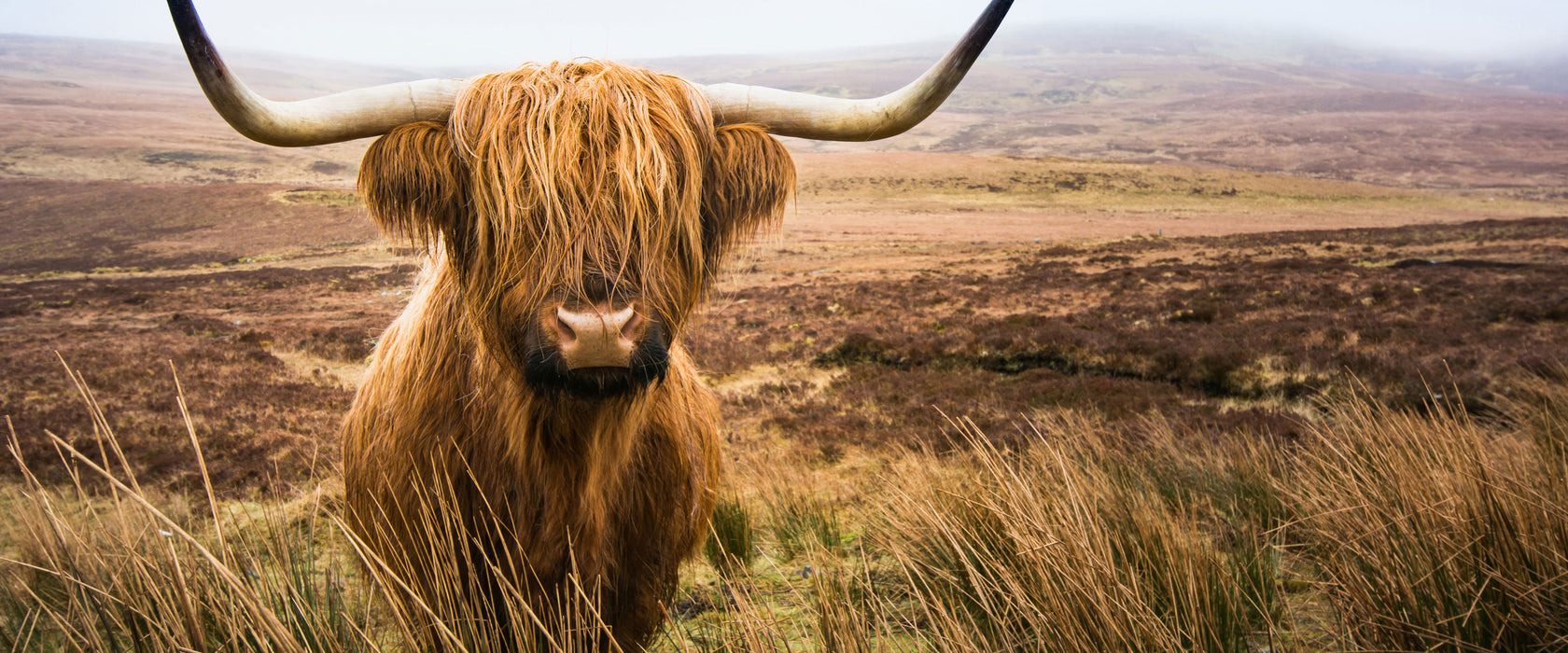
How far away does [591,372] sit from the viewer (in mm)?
1738

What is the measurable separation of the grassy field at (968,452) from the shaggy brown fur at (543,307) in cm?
26

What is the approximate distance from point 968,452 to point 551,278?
3766 millimetres

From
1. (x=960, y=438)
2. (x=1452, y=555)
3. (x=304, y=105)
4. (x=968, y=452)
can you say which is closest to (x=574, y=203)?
(x=304, y=105)

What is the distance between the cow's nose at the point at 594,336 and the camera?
1.71 metres

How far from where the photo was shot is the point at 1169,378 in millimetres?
8930

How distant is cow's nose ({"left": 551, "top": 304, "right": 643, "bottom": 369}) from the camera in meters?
1.71

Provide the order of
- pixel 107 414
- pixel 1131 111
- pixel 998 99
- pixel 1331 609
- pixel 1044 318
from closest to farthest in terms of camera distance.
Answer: pixel 1331 609
pixel 107 414
pixel 1044 318
pixel 1131 111
pixel 998 99

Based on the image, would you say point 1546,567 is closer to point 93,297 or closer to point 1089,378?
point 1089,378

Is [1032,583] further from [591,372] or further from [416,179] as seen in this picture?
[416,179]

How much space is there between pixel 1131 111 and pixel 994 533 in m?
170

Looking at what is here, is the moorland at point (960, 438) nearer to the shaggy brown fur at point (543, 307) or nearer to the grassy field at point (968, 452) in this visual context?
the grassy field at point (968, 452)

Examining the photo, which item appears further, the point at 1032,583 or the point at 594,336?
the point at 1032,583

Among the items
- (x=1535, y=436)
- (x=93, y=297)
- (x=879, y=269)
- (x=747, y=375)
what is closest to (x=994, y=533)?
(x=1535, y=436)

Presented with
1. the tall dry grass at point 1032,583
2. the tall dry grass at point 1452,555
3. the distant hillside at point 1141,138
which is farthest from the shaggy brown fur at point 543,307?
the distant hillside at point 1141,138
